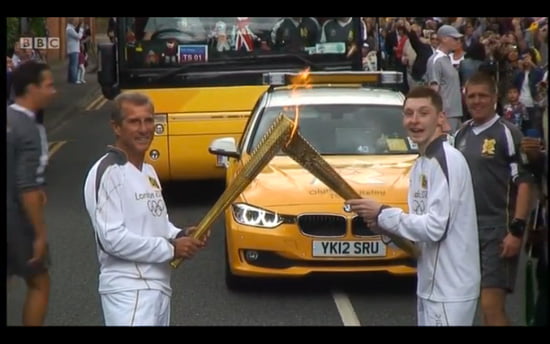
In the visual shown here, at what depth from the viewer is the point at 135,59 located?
42.9ft

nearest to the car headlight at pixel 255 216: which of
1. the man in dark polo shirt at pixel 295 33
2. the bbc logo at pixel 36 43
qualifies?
the man in dark polo shirt at pixel 295 33

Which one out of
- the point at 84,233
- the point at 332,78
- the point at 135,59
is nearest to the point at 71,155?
the point at 135,59

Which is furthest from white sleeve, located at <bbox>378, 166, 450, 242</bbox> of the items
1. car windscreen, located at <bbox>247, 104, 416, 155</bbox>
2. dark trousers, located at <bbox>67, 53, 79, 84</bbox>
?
dark trousers, located at <bbox>67, 53, 79, 84</bbox>

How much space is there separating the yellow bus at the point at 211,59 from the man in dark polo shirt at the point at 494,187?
6.22m

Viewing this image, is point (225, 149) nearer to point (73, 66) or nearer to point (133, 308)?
point (133, 308)

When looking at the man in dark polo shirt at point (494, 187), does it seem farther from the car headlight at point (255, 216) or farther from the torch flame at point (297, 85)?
the car headlight at point (255, 216)

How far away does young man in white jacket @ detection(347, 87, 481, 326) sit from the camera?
5285mm

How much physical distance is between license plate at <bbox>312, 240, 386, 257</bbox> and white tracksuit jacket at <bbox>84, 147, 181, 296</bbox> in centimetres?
305

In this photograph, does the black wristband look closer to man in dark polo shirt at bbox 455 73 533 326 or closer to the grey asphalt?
man in dark polo shirt at bbox 455 73 533 326

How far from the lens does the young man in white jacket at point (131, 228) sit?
5203 mm

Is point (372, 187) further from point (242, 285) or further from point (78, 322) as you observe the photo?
point (78, 322)

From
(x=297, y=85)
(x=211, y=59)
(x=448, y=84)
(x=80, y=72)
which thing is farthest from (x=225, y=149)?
(x=80, y=72)

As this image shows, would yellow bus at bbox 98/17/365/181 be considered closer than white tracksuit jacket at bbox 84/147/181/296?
No
